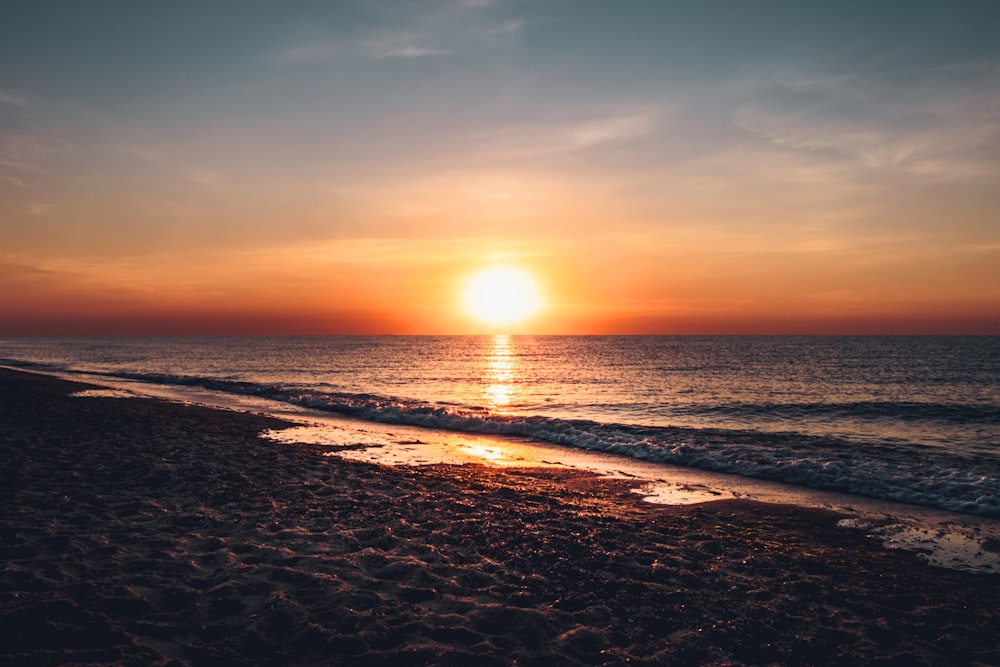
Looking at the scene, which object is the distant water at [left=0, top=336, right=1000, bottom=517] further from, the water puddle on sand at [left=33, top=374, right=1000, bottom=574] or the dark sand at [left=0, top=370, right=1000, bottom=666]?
the dark sand at [left=0, top=370, right=1000, bottom=666]

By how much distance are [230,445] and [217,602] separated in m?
11.6

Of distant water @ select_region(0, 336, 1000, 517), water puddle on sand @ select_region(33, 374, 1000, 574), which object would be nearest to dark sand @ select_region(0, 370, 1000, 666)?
water puddle on sand @ select_region(33, 374, 1000, 574)

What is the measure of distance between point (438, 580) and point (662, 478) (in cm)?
939

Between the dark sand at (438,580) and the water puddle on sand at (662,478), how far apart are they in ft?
2.70

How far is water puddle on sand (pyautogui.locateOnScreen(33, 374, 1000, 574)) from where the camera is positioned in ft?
32.8

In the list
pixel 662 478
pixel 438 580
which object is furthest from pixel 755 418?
pixel 438 580

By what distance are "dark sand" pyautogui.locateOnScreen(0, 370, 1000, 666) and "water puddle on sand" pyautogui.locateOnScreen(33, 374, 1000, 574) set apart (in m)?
0.82

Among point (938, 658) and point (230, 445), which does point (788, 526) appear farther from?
point (230, 445)

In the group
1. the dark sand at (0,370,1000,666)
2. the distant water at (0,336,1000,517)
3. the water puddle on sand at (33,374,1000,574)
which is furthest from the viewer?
the distant water at (0,336,1000,517)

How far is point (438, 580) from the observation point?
24.0 feet

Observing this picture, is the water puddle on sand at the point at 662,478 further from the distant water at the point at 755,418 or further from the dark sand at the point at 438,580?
the distant water at the point at 755,418

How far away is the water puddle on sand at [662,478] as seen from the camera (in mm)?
10000

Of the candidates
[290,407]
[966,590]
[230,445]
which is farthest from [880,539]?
[290,407]

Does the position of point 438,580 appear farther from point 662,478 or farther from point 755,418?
point 755,418
